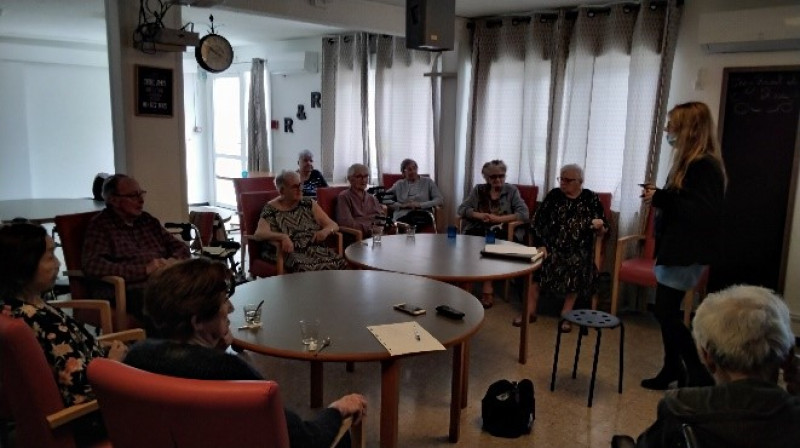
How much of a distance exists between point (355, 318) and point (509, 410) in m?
0.91

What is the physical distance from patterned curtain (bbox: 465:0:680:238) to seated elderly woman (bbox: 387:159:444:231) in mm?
428

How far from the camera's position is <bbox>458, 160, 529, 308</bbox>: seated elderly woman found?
15.6ft

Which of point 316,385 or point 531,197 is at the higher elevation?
point 531,197

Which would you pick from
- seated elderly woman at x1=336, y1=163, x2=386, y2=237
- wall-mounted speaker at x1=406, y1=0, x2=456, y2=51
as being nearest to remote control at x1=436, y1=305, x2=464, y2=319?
wall-mounted speaker at x1=406, y1=0, x2=456, y2=51

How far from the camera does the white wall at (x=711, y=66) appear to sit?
3.97m

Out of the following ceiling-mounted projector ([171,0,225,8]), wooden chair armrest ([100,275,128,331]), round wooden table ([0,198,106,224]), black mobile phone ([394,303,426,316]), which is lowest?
wooden chair armrest ([100,275,128,331])

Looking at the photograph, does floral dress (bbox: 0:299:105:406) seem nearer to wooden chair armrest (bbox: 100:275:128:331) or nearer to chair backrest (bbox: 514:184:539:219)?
wooden chair armrest (bbox: 100:275:128:331)

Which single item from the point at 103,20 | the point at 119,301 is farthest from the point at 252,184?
the point at 119,301

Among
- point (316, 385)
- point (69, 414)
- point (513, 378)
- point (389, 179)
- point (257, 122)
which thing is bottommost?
point (513, 378)

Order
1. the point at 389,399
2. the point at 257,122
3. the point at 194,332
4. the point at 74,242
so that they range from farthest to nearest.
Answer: the point at 257,122 → the point at 74,242 → the point at 389,399 → the point at 194,332

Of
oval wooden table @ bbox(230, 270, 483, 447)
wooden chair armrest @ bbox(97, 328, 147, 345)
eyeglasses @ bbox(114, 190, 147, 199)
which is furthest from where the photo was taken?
eyeglasses @ bbox(114, 190, 147, 199)

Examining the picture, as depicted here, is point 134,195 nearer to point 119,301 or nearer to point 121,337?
point 119,301

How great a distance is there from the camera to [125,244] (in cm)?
316

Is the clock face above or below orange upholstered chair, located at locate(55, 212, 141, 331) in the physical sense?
above
